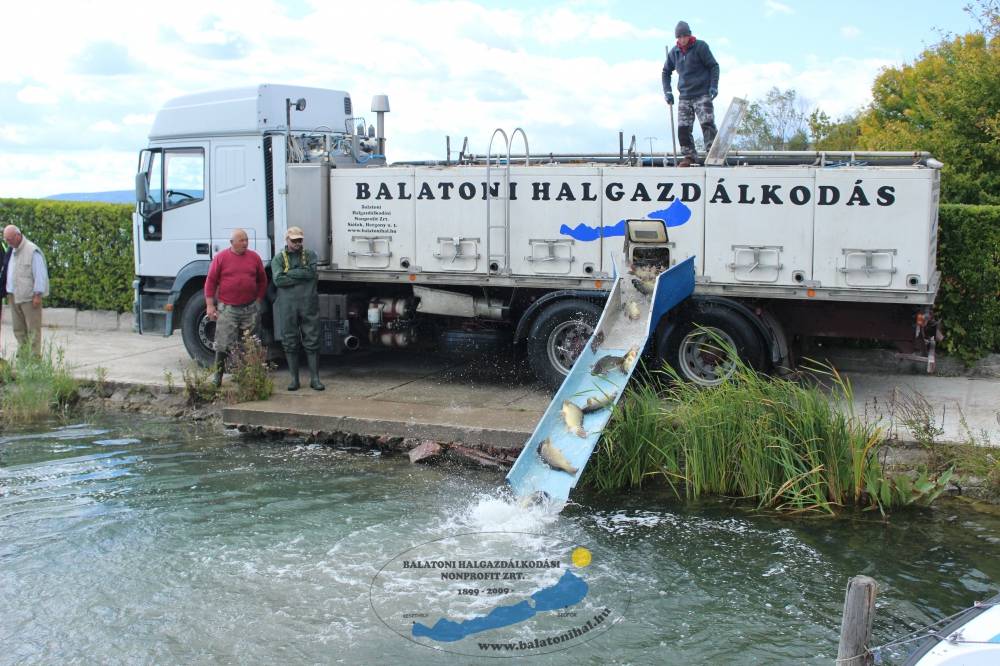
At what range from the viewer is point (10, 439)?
9984mm

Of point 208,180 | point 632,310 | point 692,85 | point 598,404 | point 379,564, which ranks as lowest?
point 379,564

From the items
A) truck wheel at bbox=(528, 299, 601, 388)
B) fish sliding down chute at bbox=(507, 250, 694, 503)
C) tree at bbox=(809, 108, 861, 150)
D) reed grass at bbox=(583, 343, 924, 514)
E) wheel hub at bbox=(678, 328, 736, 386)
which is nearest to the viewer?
reed grass at bbox=(583, 343, 924, 514)

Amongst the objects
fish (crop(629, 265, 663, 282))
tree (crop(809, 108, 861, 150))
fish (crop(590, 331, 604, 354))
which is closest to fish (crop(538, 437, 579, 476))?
fish (crop(590, 331, 604, 354))

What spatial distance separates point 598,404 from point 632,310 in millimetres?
1450

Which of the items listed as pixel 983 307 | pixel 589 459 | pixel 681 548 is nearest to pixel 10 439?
pixel 589 459

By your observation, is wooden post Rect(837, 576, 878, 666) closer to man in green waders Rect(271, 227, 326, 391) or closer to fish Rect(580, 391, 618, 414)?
fish Rect(580, 391, 618, 414)

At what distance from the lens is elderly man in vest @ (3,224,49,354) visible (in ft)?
38.4

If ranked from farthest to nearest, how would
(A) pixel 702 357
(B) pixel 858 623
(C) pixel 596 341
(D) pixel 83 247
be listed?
(D) pixel 83 247 → (A) pixel 702 357 → (C) pixel 596 341 → (B) pixel 858 623

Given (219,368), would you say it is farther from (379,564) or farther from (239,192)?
(379,564)

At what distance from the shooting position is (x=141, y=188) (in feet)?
38.7

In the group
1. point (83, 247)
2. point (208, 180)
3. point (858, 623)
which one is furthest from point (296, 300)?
point (858, 623)

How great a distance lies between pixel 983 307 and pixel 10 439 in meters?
10.0

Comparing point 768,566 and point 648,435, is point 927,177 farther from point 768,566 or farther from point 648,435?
point 768,566

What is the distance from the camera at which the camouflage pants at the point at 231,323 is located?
10695 millimetres
